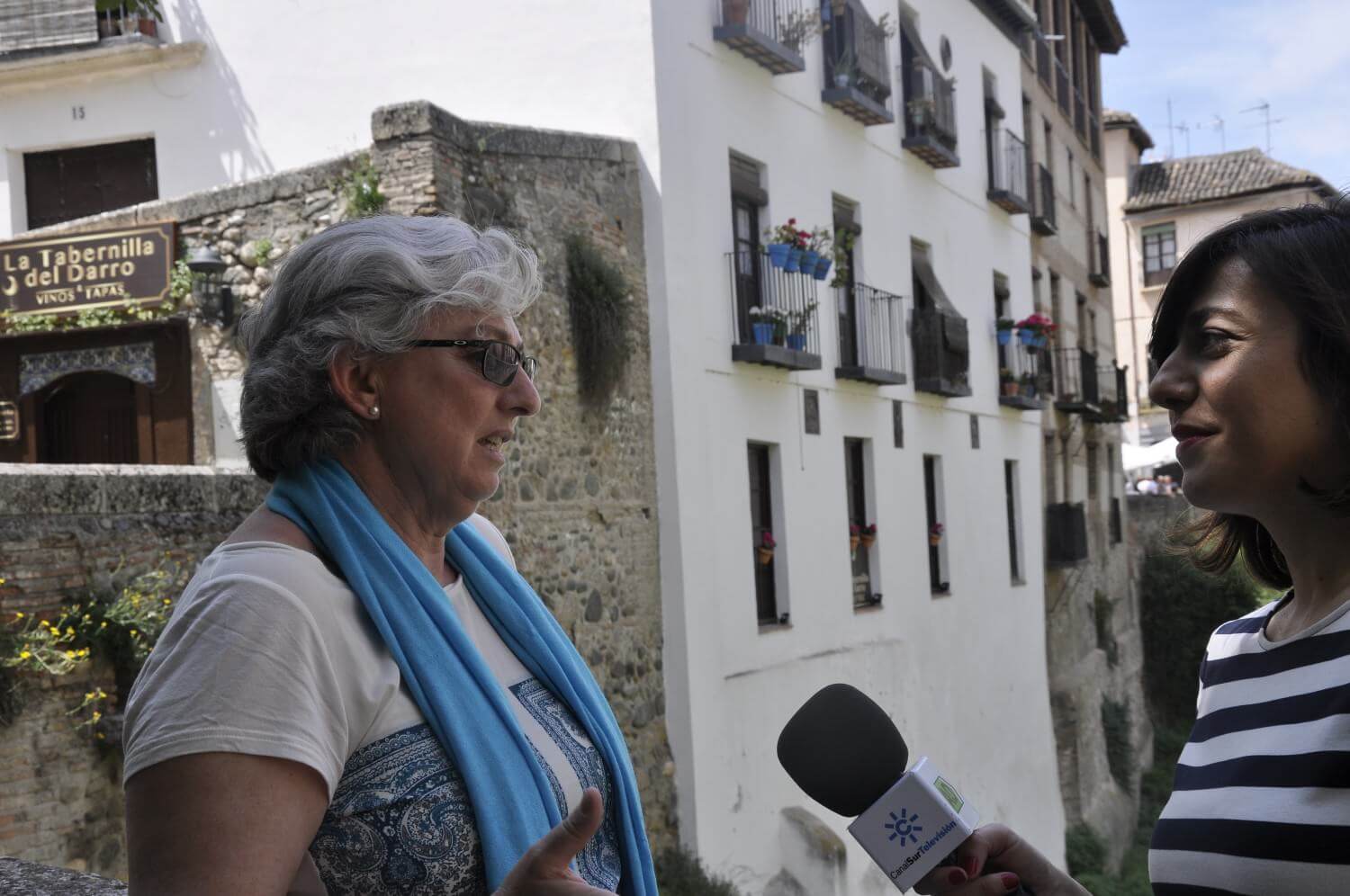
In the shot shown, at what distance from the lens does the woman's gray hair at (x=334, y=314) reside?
86.4 inches

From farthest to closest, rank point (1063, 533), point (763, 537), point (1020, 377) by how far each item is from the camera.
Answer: point (1063, 533) → point (1020, 377) → point (763, 537)

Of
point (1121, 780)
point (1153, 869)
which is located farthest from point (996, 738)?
point (1153, 869)

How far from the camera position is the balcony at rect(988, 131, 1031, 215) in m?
18.3

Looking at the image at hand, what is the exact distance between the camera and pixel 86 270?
9.70 metres

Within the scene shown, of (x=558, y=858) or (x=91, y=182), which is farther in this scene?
(x=91, y=182)

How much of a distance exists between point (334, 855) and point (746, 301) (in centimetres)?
971

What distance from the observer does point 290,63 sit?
11.7 m

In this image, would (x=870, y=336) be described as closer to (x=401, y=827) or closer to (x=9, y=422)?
(x=9, y=422)

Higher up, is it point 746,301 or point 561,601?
point 746,301

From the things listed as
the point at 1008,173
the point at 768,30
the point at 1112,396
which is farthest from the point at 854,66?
the point at 1112,396

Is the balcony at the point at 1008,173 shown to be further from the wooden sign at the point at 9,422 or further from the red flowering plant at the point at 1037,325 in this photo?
the wooden sign at the point at 9,422

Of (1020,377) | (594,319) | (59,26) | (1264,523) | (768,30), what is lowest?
(1264,523)

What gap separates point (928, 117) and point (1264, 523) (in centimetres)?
1347

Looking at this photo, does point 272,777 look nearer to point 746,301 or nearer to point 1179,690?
point 746,301
